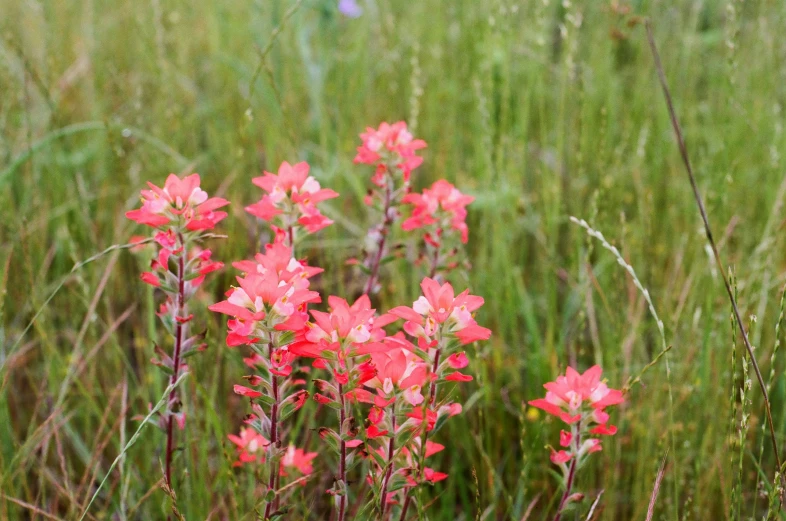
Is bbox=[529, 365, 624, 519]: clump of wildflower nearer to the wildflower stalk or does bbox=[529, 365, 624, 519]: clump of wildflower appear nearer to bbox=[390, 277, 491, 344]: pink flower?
bbox=[390, 277, 491, 344]: pink flower

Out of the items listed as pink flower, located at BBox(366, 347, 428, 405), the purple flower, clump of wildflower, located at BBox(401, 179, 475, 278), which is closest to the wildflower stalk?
pink flower, located at BBox(366, 347, 428, 405)

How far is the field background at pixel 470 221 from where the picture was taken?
5.19 ft

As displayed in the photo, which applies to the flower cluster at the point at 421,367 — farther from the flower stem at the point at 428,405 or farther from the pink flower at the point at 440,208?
the pink flower at the point at 440,208

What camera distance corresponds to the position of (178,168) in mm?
2410

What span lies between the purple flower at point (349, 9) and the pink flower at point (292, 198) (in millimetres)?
2196

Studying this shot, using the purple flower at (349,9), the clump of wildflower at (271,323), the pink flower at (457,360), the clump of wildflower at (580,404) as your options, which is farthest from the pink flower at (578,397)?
the purple flower at (349,9)

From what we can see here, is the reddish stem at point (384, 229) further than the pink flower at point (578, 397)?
Yes

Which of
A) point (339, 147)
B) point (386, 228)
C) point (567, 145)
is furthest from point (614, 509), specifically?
point (567, 145)

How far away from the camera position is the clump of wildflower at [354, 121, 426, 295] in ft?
4.53

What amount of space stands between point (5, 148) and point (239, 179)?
2.45ft

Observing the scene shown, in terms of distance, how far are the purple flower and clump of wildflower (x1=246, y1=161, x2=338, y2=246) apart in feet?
7.21

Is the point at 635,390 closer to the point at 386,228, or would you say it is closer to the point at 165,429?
the point at 386,228

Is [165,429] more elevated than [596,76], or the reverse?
[596,76]

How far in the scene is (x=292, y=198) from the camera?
1207 mm
